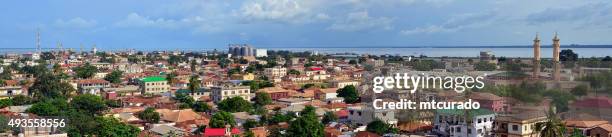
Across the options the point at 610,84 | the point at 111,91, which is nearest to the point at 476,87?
the point at 610,84

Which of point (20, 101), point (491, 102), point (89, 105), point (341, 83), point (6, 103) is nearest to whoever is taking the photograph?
point (491, 102)

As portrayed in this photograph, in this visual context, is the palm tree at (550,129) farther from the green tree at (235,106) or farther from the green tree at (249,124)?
the green tree at (235,106)

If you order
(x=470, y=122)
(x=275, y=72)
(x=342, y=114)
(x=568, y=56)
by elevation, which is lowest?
(x=342, y=114)

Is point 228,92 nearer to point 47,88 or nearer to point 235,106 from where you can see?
point 235,106

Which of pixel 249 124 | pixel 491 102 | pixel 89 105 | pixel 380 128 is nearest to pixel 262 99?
pixel 89 105

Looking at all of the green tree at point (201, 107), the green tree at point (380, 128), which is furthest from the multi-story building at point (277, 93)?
the green tree at point (380, 128)

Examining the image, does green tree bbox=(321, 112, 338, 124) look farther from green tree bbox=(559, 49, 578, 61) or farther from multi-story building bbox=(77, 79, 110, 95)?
green tree bbox=(559, 49, 578, 61)
